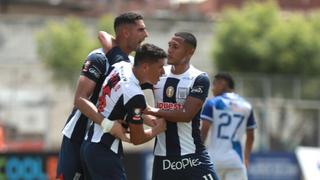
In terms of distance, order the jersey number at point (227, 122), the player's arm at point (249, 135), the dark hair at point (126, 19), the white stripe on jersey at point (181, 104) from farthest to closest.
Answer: the player's arm at point (249, 135) < the jersey number at point (227, 122) < the white stripe on jersey at point (181, 104) < the dark hair at point (126, 19)

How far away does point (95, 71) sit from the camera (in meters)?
8.39

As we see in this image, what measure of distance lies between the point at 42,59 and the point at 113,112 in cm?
2788

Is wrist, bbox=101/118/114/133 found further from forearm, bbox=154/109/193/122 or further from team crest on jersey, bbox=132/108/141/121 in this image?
forearm, bbox=154/109/193/122

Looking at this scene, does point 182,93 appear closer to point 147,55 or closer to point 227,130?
point 147,55

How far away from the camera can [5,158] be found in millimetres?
17312

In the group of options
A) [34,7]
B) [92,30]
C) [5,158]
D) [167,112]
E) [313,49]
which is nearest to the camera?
[167,112]

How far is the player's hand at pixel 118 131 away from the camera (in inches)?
313

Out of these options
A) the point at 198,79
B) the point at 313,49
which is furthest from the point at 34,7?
the point at 198,79

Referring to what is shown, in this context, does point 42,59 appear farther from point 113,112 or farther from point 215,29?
point 113,112

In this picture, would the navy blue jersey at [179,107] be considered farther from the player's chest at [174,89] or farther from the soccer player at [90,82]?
the soccer player at [90,82]

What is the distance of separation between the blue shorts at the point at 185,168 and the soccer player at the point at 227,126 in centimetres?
289

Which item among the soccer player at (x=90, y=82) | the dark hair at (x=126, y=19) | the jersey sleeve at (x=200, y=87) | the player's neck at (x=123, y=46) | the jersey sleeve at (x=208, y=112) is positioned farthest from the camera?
the jersey sleeve at (x=208, y=112)

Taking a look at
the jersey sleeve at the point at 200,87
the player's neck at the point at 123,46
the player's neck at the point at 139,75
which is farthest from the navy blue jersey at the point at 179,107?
the player's neck at the point at 139,75

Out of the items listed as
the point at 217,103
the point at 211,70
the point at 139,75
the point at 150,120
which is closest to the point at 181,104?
the point at 150,120
